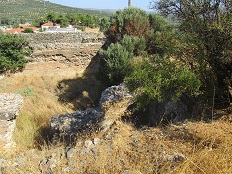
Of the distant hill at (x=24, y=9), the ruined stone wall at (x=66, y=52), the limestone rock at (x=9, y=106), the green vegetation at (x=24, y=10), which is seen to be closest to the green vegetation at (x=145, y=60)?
the ruined stone wall at (x=66, y=52)

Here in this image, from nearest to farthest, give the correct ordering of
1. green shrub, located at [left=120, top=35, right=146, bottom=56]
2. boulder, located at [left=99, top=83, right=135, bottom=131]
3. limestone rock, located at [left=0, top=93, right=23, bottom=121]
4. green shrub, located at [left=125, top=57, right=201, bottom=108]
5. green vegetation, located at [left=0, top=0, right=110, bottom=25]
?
1. green shrub, located at [left=125, top=57, right=201, bottom=108]
2. limestone rock, located at [left=0, top=93, right=23, bottom=121]
3. boulder, located at [left=99, top=83, right=135, bottom=131]
4. green shrub, located at [left=120, top=35, right=146, bottom=56]
5. green vegetation, located at [left=0, top=0, right=110, bottom=25]

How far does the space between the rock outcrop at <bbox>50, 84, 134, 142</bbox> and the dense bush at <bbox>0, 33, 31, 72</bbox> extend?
6358 mm

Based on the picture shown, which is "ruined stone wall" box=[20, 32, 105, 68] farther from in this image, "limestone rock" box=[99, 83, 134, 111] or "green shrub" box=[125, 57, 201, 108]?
"green shrub" box=[125, 57, 201, 108]

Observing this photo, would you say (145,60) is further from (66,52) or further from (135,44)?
(66,52)

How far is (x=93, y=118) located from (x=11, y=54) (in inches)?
301

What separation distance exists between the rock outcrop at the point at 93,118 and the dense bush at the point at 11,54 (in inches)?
250

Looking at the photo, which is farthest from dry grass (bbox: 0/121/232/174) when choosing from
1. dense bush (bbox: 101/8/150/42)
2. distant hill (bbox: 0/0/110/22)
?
distant hill (bbox: 0/0/110/22)

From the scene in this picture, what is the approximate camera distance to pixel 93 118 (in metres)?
7.76

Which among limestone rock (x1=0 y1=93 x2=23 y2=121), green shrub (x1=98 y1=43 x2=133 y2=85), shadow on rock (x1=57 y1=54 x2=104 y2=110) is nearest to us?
limestone rock (x1=0 y1=93 x2=23 y2=121)

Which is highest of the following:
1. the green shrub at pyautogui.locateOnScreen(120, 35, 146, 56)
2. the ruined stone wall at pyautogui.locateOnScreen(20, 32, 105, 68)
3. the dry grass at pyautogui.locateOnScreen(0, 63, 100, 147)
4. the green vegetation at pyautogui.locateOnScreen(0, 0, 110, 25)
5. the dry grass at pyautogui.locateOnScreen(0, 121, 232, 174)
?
the green vegetation at pyautogui.locateOnScreen(0, 0, 110, 25)

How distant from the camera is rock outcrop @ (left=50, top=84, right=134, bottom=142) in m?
7.05

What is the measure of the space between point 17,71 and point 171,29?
898cm

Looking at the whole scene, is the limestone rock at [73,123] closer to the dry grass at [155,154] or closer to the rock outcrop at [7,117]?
the rock outcrop at [7,117]

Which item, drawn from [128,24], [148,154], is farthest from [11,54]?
[148,154]
